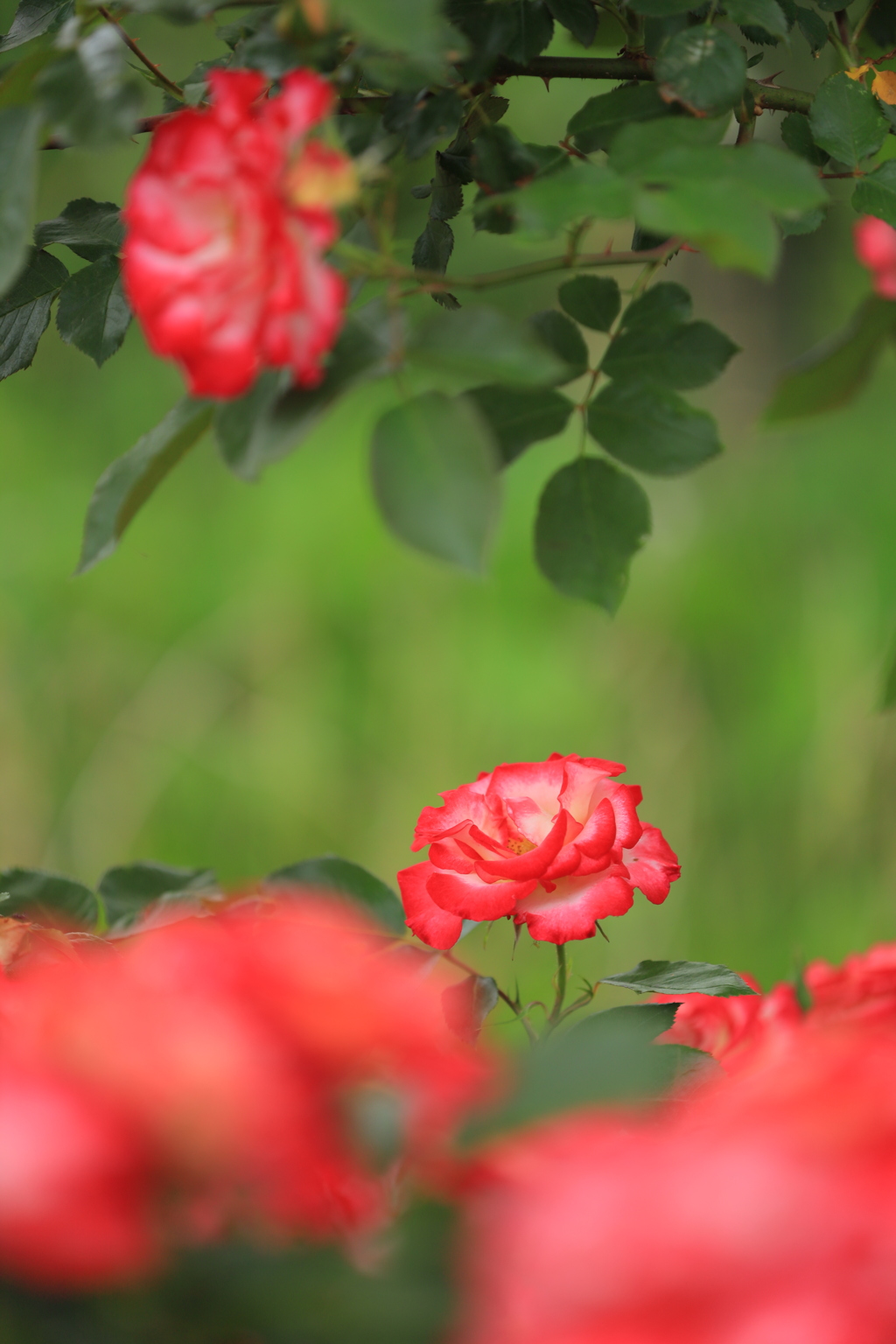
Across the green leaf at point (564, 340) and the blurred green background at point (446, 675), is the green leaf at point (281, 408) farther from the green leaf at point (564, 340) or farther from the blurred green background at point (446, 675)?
the blurred green background at point (446, 675)

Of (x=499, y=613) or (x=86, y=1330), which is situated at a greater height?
(x=86, y=1330)

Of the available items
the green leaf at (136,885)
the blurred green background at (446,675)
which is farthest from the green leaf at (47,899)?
the blurred green background at (446,675)

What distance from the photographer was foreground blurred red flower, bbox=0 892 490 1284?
0.09 meters

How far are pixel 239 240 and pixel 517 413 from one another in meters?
0.07

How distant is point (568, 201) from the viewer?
6.6 inches

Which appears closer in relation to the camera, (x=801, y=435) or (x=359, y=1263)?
(x=359, y=1263)

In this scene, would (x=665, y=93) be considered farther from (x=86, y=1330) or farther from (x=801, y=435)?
(x=801, y=435)

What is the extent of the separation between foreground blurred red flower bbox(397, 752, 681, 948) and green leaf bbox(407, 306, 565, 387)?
3.8 inches

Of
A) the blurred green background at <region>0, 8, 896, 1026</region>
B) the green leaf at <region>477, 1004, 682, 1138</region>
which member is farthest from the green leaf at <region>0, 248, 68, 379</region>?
the blurred green background at <region>0, 8, 896, 1026</region>

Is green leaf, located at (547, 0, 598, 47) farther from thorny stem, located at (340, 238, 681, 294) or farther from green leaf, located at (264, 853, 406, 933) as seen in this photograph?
green leaf, located at (264, 853, 406, 933)

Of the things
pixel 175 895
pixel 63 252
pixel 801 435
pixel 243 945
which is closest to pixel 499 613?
pixel 801 435

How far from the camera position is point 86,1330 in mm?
92

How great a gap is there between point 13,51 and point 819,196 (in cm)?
16

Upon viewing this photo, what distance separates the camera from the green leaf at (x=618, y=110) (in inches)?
8.6
